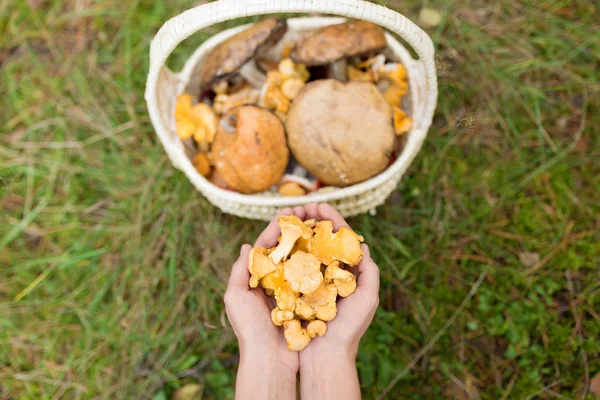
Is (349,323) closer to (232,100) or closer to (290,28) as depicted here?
(232,100)

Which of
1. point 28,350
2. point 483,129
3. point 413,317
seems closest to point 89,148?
point 28,350

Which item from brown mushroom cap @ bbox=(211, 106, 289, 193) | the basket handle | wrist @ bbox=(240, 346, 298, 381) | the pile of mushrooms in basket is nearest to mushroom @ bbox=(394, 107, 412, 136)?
the pile of mushrooms in basket

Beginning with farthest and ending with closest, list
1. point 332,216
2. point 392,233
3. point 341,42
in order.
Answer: point 392,233 → point 341,42 → point 332,216

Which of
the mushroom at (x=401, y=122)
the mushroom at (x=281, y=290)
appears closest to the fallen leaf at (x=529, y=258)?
the mushroom at (x=401, y=122)

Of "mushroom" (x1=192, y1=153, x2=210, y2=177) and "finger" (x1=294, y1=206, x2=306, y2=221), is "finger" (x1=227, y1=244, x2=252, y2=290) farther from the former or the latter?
"mushroom" (x1=192, y1=153, x2=210, y2=177)

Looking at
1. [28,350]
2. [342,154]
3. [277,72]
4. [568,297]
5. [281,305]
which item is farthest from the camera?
[28,350]

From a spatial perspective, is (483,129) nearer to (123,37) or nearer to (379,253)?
(379,253)

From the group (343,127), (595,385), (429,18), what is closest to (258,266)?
(343,127)
